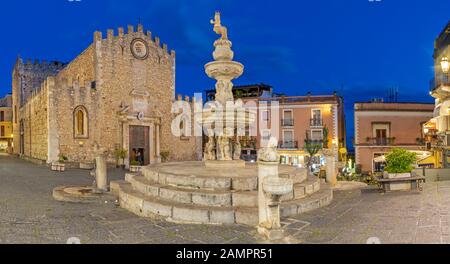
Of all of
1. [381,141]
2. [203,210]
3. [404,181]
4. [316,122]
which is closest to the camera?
[203,210]

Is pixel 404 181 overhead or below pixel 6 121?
below

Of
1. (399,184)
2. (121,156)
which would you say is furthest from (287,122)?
(399,184)

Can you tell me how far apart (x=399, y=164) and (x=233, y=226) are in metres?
5.95

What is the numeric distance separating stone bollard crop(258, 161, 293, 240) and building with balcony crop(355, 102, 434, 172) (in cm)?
2631

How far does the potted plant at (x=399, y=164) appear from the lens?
851 cm

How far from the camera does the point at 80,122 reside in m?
21.0

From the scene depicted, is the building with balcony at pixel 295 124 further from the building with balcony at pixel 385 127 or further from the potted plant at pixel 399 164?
→ the potted plant at pixel 399 164

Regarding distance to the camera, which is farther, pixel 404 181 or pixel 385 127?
pixel 385 127

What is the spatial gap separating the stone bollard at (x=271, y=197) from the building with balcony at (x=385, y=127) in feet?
86.3

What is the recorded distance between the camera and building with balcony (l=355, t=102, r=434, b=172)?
2764cm

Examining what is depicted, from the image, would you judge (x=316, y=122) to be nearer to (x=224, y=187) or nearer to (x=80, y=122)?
(x=80, y=122)
